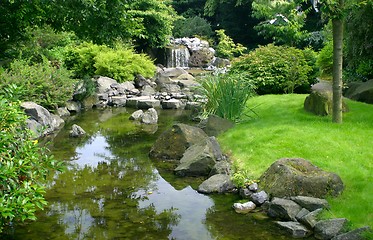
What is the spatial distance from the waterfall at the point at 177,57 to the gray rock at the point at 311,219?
23.1 m

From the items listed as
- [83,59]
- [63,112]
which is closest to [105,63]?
[83,59]

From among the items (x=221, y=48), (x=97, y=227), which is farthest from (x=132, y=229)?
(x=221, y=48)

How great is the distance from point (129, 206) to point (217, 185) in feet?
Result: 4.82

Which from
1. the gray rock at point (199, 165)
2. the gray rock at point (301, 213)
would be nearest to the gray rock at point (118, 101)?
the gray rock at point (199, 165)

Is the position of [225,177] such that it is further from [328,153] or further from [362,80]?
[362,80]

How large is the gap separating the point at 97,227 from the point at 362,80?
11.3 metres

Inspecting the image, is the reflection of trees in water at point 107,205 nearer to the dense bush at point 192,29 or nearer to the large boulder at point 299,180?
the large boulder at point 299,180

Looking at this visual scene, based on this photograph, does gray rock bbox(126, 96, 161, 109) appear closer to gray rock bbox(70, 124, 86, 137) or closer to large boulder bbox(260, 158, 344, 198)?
gray rock bbox(70, 124, 86, 137)

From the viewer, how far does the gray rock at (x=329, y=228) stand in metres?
5.31

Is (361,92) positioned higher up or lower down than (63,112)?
→ higher up

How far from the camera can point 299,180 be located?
6.22m

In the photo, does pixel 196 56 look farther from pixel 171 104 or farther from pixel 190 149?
pixel 190 149

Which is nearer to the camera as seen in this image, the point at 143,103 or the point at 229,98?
the point at 229,98

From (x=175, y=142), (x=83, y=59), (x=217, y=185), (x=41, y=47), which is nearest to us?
(x=217, y=185)
